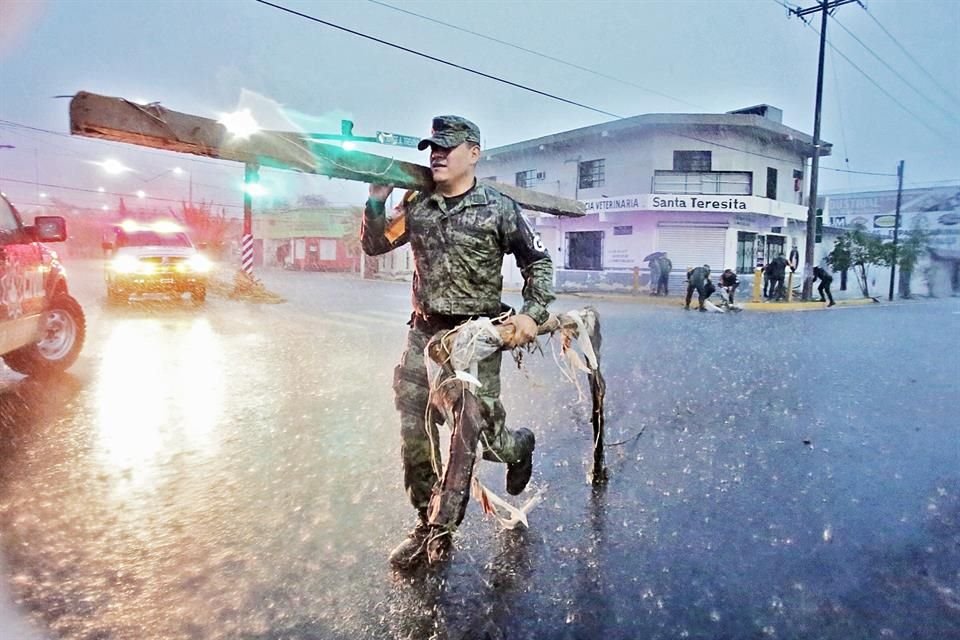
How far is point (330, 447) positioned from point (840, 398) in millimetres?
4962

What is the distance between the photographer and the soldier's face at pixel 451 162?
267 cm

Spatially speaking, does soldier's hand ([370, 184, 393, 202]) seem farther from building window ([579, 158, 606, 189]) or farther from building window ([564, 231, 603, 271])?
building window ([579, 158, 606, 189])

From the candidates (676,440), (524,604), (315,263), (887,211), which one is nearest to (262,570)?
(524,604)

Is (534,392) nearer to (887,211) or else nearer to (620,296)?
(620,296)

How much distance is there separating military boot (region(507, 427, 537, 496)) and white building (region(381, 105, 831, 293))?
2107 cm

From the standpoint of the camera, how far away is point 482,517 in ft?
9.78

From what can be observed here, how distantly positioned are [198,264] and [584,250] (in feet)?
54.4

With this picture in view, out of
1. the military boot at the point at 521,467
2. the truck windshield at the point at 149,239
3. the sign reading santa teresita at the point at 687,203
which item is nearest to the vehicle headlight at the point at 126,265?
the truck windshield at the point at 149,239

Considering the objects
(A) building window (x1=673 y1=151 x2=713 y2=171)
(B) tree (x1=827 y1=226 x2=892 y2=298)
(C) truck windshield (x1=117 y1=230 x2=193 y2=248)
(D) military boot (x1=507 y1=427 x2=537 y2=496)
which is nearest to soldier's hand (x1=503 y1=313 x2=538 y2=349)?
(D) military boot (x1=507 y1=427 x2=537 y2=496)

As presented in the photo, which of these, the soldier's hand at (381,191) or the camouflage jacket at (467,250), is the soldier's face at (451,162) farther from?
the soldier's hand at (381,191)

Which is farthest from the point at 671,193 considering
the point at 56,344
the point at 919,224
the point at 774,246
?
the point at 919,224

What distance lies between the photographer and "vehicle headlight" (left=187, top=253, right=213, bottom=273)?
13945 millimetres

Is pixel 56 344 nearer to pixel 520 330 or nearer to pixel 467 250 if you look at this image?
pixel 467 250

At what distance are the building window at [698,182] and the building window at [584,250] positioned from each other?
320 centimetres
